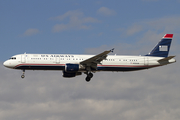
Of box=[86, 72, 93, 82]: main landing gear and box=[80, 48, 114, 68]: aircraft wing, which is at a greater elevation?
box=[80, 48, 114, 68]: aircraft wing

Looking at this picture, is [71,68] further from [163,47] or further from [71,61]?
[163,47]

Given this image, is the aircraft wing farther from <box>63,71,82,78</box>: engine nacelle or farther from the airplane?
<box>63,71,82,78</box>: engine nacelle

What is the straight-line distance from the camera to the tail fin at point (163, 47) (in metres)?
68.2

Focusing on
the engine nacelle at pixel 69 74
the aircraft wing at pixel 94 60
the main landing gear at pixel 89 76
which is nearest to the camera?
the aircraft wing at pixel 94 60

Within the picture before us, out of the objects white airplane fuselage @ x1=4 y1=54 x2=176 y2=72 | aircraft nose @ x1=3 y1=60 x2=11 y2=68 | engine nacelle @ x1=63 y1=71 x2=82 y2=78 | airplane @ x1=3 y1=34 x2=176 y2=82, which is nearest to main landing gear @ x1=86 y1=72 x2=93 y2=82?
airplane @ x1=3 y1=34 x2=176 y2=82

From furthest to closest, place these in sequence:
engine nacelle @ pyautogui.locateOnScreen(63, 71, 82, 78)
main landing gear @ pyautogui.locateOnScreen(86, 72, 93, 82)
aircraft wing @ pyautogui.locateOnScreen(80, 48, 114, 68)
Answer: engine nacelle @ pyautogui.locateOnScreen(63, 71, 82, 78)
main landing gear @ pyautogui.locateOnScreen(86, 72, 93, 82)
aircraft wing @ pyautogui.locateOnScreen(80, 48, 114, 68)

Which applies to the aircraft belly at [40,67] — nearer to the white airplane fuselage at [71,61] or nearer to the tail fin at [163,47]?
the white airplane fuselage at [71,61]

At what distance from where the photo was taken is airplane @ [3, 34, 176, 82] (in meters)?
61.8

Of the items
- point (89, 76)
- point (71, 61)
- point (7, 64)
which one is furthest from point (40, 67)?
point (89, 76)

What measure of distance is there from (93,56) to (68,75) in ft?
25.6

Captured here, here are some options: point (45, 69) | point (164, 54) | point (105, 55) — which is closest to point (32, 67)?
point (45, 69)

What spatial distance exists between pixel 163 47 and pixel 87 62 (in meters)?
15.5

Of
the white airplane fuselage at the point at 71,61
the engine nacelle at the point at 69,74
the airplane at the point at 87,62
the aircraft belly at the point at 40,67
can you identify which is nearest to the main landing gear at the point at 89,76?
the airplane at the point at 87,62

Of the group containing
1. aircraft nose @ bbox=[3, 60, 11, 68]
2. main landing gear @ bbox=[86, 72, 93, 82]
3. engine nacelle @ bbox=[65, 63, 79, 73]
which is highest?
aircraft nose @ bbox=[3, 60, 11, 68]
